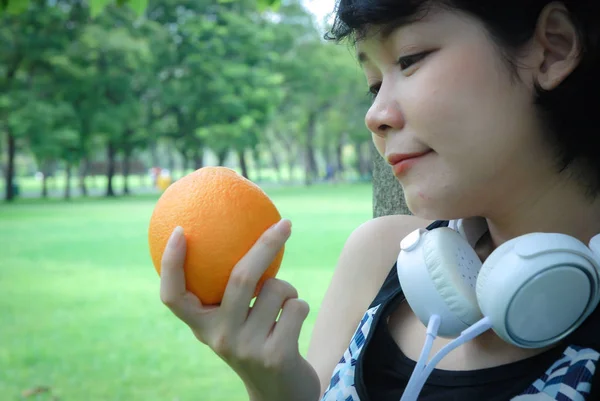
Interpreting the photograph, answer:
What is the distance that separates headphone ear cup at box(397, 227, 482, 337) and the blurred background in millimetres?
569

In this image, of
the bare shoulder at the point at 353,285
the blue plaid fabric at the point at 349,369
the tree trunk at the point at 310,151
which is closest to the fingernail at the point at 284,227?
the blue plaid fabric at the point at 349,369

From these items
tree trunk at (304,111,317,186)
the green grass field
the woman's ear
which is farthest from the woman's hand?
tree trunk at (304,111,317,186)

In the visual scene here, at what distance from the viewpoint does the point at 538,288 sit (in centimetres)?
92

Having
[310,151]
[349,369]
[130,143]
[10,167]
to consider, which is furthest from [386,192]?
[310,151]

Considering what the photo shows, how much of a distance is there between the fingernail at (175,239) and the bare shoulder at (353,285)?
515 millimetres

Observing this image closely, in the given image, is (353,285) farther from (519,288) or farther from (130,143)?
(130,143)

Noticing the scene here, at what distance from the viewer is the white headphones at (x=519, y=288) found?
92 cm

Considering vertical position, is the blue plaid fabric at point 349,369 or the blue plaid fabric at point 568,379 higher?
the blue plaid fabric at point 568,379

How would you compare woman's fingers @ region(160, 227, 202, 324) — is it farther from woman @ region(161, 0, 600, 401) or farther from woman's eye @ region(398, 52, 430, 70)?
woman's eye @ region(398, 52, 430, 70)

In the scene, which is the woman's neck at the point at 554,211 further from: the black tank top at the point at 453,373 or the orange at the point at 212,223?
the orange at the point at 212,223

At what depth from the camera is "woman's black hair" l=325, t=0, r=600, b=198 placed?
1.01m

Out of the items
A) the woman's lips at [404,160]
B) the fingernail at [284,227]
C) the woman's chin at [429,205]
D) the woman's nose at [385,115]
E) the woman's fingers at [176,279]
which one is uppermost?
the woman's nose at [385,115]

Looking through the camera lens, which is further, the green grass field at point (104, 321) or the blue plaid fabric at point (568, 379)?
the green grass field at point (104, 321)

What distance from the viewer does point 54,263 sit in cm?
991
